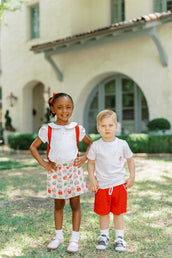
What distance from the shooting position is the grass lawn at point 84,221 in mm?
2587

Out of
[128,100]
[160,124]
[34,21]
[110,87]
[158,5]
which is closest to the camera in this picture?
[160,124]

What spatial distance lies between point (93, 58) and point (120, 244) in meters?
9.39

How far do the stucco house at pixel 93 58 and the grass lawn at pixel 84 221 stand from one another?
5.12 m

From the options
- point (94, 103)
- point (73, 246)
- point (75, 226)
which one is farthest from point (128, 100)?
point (73, 246)

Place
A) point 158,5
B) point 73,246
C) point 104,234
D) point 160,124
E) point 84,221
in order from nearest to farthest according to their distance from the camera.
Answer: point 73,246 < point 104,234 < point 84,221 < point 160,124 < point 158,5

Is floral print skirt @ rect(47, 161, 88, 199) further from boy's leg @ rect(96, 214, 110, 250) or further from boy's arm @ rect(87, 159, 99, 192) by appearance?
boy's leg @ rect(96, 214, 110, 250)

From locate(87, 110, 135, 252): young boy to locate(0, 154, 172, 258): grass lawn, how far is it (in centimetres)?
24

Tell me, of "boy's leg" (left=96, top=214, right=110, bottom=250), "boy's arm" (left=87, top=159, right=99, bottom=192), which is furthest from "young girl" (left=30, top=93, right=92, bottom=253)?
"boy's leg" (left=96, top=214, right=110, bottom=250)

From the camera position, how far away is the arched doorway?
10930 mm

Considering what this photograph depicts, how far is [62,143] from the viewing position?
262 centimetres

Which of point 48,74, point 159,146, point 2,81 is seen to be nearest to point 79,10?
point 48,74

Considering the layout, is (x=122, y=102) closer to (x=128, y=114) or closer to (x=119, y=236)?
(x=128, y=114)

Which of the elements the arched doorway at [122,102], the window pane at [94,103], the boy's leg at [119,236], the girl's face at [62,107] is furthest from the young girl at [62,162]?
the window pane at [94,103]

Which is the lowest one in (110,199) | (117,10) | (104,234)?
(104,234)
